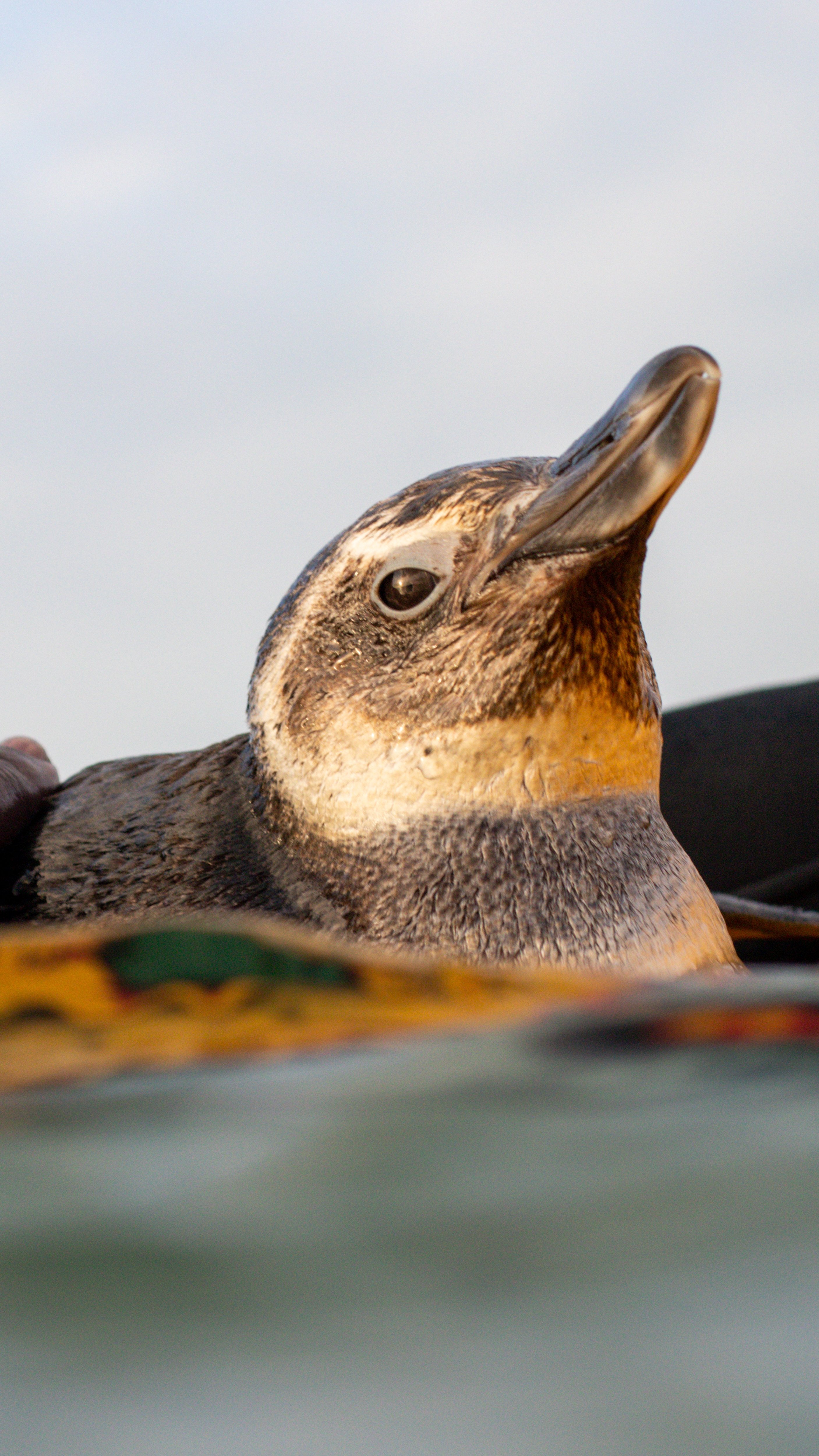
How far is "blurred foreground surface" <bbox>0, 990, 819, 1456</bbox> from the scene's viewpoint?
0.29 m

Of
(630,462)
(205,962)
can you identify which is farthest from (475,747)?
(205,962)

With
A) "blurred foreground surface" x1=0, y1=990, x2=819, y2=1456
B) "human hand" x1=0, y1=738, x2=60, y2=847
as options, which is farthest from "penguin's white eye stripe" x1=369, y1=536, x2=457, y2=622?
"blurred foreground surface" x1=0, y1=990, x2=819, y2=1456

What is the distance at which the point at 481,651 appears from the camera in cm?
154

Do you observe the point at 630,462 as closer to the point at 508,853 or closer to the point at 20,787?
the point at 508,853

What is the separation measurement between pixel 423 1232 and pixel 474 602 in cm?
124

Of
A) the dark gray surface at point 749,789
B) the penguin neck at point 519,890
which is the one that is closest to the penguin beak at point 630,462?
the penguin neck at point 519,890

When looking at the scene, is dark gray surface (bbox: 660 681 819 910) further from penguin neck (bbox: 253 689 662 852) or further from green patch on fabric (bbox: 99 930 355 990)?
green patch on fabric (bbox: 99 930 355 990)

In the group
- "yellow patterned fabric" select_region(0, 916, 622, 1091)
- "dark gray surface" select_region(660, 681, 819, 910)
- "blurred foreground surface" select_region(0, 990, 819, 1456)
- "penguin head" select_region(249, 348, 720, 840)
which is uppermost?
"penguin head" select_region(249, 348, 720, 840)

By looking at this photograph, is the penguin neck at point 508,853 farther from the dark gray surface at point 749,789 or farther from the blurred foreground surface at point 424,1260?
the dark gray surface at point 749,789

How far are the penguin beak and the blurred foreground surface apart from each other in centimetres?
108

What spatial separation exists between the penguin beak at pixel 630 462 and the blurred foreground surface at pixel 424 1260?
1083 millimetres

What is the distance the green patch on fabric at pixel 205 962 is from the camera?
52cm

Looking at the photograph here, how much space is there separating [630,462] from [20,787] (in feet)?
3.22

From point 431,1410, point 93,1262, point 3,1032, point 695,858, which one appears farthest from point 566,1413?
point 695,858
